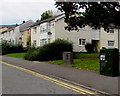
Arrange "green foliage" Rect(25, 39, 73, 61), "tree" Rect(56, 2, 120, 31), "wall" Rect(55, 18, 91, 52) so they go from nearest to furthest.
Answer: "tree" Rect(56, 2, 120, 31)
"green foliage" Rect(25, 39, 73, 61)
"wall" Rect(55, 18, 91, 52)

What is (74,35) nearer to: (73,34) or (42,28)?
(73,34)

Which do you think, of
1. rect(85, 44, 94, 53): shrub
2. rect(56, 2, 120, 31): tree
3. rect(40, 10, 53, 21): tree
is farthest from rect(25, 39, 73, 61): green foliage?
rect(40, 10, 53, 21): tree

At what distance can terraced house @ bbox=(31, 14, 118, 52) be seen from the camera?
32312 millimetres

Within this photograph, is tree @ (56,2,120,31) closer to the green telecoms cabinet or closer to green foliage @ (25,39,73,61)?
green foliage @ (25,39,73,61)

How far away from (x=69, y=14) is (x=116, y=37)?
1983 centimetres

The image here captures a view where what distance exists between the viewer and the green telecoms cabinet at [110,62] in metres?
10.1

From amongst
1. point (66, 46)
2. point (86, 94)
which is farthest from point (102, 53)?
point (66, 46)

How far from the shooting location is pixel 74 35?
33469mm

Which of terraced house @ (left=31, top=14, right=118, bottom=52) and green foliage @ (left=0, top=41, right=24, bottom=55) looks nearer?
terraced house @ (left=31, top=14, right=118, bottom=52)

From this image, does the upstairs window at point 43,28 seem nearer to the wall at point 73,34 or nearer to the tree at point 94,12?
the wall at point 73,34

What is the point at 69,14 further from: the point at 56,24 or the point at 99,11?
the point at 56,24

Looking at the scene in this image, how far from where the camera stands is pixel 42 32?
3631cm

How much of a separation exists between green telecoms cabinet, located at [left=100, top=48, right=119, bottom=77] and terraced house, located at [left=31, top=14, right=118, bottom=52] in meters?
21.4

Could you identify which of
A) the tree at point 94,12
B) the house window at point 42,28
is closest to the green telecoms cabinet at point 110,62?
the tree at point 94,12
